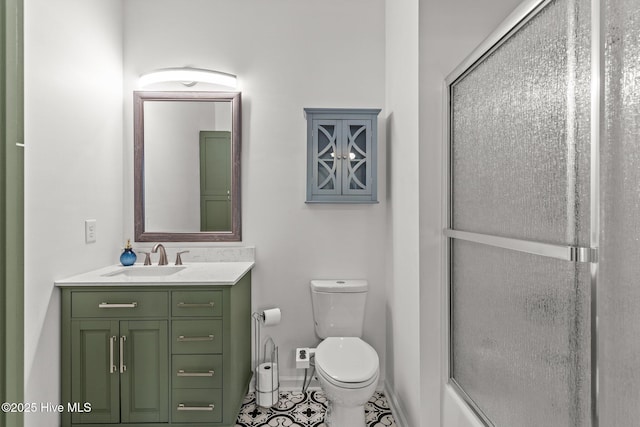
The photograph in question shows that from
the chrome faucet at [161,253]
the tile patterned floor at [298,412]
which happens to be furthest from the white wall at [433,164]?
the chrome faucet at [161,253]

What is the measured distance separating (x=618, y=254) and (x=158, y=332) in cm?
185

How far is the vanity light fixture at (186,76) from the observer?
7.61 ft

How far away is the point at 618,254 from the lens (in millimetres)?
723

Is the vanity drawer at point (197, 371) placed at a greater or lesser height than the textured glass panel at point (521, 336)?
lesser

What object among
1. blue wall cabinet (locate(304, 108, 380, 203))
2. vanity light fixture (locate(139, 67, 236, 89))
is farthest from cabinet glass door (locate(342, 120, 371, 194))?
vanity light fixture (locate(139, 67, 236, 89))

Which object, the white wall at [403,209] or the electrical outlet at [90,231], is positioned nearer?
the white wall at [403,209]

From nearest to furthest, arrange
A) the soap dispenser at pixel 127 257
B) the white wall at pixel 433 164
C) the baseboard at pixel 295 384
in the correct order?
the white wall at pixel 433 164 → the soap dispenser at pixel 127 257 → the baseboard at pixel 295 384

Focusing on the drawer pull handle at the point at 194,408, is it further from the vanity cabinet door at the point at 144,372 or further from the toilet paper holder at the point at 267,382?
the toilet paper holder at the point at 267,382

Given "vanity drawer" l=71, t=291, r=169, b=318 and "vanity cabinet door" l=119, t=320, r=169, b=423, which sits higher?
"vanity drawer" l=71, t=291, r=169, b=318

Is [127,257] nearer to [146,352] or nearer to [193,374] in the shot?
[146,352]

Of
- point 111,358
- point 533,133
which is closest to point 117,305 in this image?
point 111,358

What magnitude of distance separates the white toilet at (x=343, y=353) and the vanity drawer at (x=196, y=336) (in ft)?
1.73

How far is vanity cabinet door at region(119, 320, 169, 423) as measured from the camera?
1.81 metres

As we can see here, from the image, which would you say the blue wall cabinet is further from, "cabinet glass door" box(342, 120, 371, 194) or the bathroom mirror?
the bathroom mirror
